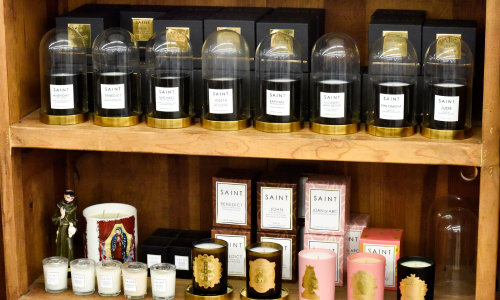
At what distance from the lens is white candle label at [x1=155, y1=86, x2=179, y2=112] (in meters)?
1.71

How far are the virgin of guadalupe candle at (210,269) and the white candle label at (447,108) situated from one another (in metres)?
0.61

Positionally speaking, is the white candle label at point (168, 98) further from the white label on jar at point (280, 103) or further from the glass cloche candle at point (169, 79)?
the white label on jar at point (280, 103)

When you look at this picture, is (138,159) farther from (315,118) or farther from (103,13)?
(315,118)

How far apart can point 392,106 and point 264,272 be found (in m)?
0.50

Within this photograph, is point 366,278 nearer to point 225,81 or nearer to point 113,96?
point 225,81

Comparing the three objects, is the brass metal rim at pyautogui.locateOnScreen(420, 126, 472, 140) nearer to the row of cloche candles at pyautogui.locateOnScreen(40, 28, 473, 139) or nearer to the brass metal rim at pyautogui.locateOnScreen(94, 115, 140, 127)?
the row of cloche candles at pyautogui.locateOnScreen(40, 28, 473, 139)

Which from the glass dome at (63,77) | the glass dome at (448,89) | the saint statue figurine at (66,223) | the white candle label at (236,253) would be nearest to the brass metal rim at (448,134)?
the glass dome at (448,89)

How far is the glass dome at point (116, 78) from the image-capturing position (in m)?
1.74

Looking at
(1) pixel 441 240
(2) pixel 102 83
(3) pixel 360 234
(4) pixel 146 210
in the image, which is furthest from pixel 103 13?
(1) pixel 441 240

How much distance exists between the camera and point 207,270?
1.77 meters

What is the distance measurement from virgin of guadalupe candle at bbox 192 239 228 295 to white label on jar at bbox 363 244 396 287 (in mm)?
366

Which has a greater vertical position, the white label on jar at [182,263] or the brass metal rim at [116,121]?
the brass metal rim at [116,121]

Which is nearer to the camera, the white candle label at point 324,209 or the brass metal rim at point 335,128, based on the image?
the brass metal rim at point 335,128

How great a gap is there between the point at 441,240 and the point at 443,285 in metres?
0.13
